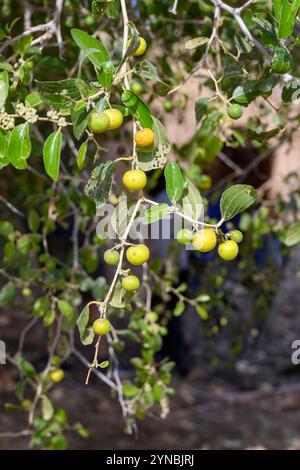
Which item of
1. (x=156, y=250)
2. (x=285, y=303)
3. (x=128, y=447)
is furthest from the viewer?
(x=285, y=303)

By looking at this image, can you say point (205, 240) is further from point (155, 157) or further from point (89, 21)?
point (89, 21)

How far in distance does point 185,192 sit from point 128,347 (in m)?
2.95

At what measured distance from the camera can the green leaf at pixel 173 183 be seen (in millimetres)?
1017

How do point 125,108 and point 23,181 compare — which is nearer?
point 125,108

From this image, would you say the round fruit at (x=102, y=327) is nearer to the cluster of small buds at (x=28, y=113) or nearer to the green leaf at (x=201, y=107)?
the cluster of small buds at (x=28, y=113)

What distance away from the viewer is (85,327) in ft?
3.41

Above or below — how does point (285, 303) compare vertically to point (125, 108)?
below

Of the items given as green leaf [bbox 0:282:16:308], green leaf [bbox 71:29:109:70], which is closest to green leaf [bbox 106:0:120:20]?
green leaf [bbox 71:29:109:70]

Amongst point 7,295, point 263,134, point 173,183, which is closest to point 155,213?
point 173,183

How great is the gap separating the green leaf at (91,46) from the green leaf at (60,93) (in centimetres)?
5

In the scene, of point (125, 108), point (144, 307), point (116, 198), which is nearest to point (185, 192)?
point (125, 108)

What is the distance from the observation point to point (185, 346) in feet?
12.4

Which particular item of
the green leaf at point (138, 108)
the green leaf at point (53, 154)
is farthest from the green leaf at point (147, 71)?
the green leaf at point (53, 154)

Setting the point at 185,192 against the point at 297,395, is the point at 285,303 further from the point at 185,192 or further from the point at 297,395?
the point at 185,192
